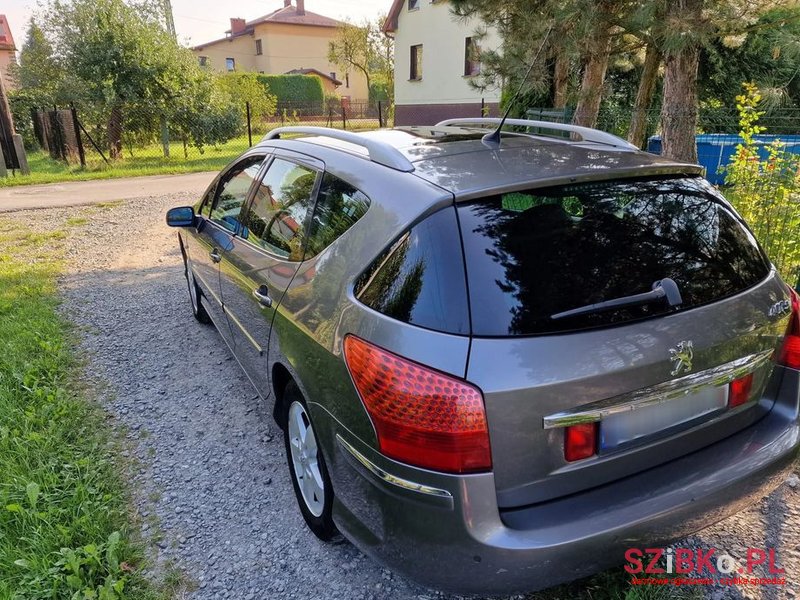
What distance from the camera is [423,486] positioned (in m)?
1.69

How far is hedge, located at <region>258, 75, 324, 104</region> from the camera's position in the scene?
39000mm

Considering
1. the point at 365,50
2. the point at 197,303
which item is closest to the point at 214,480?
the point at 197,303

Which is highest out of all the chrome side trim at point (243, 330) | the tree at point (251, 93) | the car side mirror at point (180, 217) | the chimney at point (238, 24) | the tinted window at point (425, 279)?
the chimney at point (238, 24)

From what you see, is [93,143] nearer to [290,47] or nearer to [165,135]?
[165,135]

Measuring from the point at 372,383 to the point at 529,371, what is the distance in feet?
1.65

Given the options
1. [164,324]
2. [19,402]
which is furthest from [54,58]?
[19,402]

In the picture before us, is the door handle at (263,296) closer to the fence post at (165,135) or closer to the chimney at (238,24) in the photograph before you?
the fence post at (165,135)

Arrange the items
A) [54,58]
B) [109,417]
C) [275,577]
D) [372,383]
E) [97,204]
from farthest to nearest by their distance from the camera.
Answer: [54,58], [97,204], [109,417], [275,577], [372,383]

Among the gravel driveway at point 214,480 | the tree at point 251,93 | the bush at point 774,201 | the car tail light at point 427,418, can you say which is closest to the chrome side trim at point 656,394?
the car tail light at point 427,418

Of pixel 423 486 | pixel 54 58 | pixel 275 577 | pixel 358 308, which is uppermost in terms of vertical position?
pixel 54 58

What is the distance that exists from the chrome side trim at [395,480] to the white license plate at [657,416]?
56cm

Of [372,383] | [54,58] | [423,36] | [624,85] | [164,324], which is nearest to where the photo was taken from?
[372,383]

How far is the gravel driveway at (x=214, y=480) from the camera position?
2379mm

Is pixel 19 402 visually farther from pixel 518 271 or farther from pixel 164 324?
pixel 518 271
